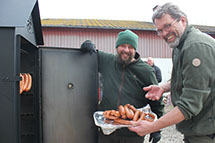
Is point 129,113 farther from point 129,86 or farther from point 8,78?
point 8,78

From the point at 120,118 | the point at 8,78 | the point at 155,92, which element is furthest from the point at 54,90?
the point at 155,92

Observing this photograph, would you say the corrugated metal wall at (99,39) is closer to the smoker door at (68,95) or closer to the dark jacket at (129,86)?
the smoker door at (68,95)

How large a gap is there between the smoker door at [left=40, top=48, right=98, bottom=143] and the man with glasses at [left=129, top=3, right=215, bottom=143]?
4.20 ft

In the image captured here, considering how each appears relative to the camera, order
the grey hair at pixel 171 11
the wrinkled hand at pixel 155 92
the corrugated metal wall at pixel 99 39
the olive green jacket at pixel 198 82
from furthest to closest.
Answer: the corrugated metal wall at pixel 99 39
the wrinkled hand at pixel 155 92
the grey hair at pixel 171 11
the olive green jacket at pixel 198 82

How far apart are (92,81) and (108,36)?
721cm

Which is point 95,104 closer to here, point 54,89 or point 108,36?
point 54,89

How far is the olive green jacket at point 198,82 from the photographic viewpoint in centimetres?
125

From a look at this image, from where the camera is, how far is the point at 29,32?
98.4 inches

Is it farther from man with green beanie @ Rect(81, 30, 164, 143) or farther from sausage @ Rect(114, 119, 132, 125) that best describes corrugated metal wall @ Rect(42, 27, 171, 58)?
sausage @ Rect(114, 119, 132, 125)

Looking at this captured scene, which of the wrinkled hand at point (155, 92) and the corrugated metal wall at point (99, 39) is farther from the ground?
the corrugated metal wall at point (99, 39)

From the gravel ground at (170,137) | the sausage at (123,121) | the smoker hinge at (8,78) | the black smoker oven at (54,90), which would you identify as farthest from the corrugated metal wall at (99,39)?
the sausage at (123,121)

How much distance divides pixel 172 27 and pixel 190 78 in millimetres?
538

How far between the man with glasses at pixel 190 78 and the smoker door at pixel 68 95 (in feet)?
4.20

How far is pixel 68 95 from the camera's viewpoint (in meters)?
2.66
